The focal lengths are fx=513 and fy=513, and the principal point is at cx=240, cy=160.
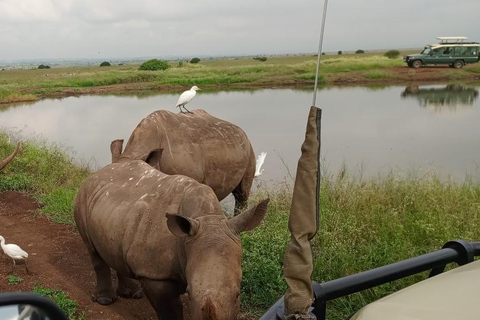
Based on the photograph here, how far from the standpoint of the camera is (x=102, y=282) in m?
4.62

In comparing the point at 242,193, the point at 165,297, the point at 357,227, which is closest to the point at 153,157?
the point at 165,297

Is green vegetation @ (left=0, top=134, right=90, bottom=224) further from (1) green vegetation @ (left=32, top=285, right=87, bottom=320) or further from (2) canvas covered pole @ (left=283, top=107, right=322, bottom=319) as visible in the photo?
(2) canvas covered pole @ (left=283, top=107, right=322, bottom=319)

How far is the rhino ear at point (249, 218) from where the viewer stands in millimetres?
2936

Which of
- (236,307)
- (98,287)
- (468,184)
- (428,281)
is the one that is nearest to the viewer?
(428,281)

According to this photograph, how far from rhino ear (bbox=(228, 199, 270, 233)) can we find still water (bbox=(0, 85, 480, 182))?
5.63 m

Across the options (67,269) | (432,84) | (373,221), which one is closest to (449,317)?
(373,221)

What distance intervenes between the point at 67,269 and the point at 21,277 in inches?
19.0

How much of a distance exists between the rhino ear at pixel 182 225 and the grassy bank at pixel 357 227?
5.60 ft

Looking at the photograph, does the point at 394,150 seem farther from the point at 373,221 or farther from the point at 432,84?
the point at 432,84

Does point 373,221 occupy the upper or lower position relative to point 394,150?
upper

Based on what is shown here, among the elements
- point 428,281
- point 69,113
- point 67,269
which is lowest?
point 69,113

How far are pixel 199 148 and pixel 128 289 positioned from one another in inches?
90.7

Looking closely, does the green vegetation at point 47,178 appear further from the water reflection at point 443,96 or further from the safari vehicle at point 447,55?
the safari vehicle at point 447,55

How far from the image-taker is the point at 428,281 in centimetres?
170
